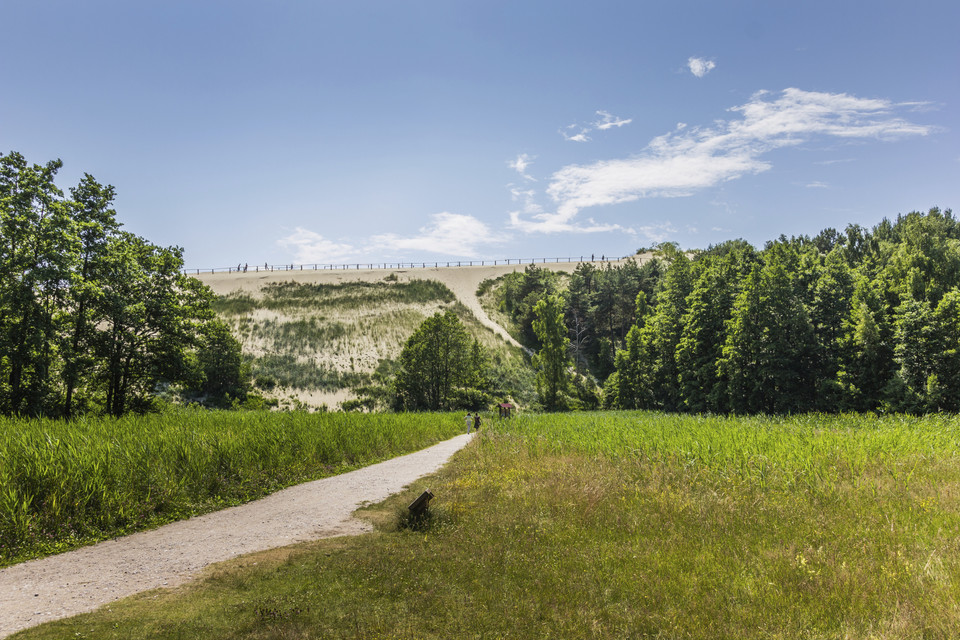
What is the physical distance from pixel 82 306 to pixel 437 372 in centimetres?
3561

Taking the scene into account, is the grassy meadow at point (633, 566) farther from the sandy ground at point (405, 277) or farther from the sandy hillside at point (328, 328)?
the sandy ground at point (405, 277)

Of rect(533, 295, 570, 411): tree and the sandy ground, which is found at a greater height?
the sandy ground

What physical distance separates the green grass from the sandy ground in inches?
2740

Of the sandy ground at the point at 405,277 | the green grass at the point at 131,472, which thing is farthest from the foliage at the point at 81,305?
the sandy ground at the point at 405,277

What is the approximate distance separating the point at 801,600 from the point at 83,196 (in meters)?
39.9

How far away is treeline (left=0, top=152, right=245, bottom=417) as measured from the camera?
24016 mm

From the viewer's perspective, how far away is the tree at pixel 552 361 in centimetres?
6344

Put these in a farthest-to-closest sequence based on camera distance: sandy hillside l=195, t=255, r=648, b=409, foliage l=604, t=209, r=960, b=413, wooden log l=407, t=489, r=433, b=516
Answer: sandy hillside l=195, t=255, r=648, b=409 → foliage l=604, t=209, r=960, b=413 → wooden log l=407, t=489, r=433, b=516

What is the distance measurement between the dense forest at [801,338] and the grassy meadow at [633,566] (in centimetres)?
3279

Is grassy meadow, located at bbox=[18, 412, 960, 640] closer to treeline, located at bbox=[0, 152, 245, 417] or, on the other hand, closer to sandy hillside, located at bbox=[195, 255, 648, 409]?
treeline, located at bbox=[0, 152, 245, 417]

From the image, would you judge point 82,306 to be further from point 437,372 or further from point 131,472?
point 437,372

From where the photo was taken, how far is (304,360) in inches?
2677

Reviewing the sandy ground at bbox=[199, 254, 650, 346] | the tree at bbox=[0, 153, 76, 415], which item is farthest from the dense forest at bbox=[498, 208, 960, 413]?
the tree at bbox=[0, 153, 76, 415]

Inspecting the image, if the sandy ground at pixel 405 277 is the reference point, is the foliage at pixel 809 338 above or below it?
below
